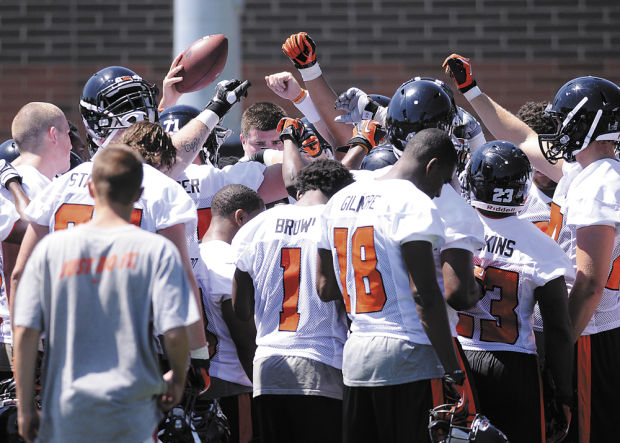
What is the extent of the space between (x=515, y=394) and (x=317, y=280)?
1.08 metres

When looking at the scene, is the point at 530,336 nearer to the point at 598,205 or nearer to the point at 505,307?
the point at 505,307

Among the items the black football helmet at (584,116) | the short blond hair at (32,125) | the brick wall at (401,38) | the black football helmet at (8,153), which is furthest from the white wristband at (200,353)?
the brick wall at (401,38)

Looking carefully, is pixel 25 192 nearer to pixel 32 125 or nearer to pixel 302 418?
pixel 32 125

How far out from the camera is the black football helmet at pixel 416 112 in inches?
188

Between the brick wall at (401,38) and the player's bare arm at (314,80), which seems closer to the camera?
the player's bare arm at (314,80)

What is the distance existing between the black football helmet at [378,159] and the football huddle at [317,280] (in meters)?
0.02

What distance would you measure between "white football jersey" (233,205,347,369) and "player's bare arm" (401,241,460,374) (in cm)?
75

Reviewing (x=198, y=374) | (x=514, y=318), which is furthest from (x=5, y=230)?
(x=514, y=318)

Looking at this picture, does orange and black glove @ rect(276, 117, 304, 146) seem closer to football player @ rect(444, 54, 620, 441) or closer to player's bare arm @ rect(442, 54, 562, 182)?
player's bare arm @ rect(442, 54, 562, 182)

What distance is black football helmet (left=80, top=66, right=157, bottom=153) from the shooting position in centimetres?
514

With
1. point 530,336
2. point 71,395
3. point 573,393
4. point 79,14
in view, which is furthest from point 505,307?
point 79,14

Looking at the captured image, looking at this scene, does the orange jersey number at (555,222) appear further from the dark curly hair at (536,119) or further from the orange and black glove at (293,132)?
the orange and black glove at (293,132)

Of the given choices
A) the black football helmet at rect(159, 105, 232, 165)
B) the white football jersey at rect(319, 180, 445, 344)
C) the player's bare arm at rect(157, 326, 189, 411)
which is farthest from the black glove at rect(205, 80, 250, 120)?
the player's bare arm at rect(157, 326, 189, 411)

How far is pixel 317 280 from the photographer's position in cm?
458
